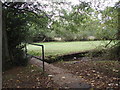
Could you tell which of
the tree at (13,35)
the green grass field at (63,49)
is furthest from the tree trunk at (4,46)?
the green grass field at (63,49)

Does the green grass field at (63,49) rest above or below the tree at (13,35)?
below

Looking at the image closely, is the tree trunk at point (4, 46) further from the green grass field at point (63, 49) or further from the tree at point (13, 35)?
the green grass field at point (63, 49)

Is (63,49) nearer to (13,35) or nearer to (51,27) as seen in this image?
(51,27)

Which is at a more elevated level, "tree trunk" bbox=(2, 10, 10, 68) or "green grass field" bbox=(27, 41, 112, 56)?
"tree trunk" bbox=(2, 10, 10, 68)

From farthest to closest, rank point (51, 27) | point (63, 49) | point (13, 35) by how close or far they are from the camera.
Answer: point (63, 49) → point (51, 27) → point (13, 35)

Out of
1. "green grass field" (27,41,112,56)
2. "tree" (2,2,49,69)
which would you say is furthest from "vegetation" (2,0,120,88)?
"green grass field" (27,41,112,56)

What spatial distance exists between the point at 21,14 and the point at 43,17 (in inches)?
46.6

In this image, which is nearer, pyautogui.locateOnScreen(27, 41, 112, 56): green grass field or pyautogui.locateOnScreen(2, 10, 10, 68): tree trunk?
pyautogui.locateOnScreen(2, 10, 10, 68): tree trunk

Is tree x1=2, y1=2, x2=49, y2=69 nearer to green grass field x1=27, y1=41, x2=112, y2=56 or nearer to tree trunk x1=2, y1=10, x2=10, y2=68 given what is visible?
tree trunk x1=2, y1=10, x2=10, y2=68

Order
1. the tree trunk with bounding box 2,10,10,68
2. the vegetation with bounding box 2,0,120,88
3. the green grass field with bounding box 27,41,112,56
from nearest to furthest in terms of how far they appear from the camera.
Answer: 1. the vegetation with bounding box 2,0,120,88
2. the tree trunk with bounding box 2,10,10,68
3. the green grass field with bounding box 27,41,112,56

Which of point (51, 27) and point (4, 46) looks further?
point (51, 27)

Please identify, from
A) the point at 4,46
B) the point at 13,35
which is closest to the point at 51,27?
the point at 13,35

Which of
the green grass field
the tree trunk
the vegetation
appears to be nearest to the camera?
the vegetation

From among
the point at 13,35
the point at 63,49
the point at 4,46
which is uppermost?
the point at 13,35
